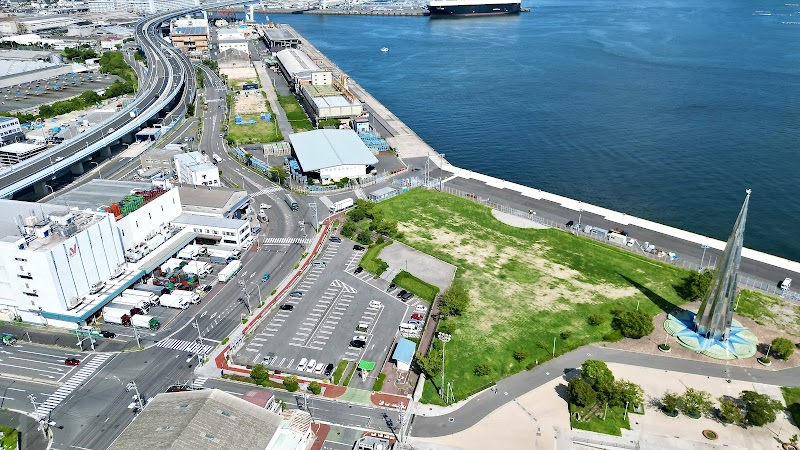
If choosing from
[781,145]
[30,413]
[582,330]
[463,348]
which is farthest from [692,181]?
[30,413]

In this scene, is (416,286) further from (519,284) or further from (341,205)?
(341,205)

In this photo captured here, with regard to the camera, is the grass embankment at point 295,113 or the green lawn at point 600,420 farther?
the grass embankment at point 295,113

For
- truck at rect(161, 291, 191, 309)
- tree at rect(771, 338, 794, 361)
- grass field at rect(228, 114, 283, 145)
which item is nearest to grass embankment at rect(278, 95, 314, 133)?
grass field at rect(228, 114, 283, 145)

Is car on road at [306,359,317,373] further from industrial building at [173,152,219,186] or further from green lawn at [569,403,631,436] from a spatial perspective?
industrial building at [173,152,219,186]

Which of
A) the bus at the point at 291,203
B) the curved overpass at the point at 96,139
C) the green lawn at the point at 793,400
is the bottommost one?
the green lawn at the point at 793,400

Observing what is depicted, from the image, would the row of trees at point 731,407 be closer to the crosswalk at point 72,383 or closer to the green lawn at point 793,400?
the green lawn at point 793,400

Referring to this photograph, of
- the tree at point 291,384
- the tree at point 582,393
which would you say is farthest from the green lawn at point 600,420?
the tree at point 291,384

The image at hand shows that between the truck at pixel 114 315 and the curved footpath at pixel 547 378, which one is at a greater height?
the truck at pixel 114 315
